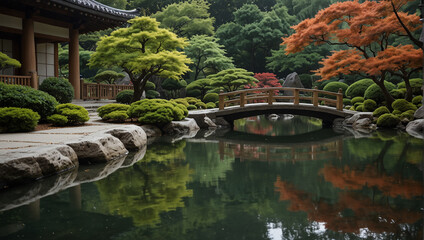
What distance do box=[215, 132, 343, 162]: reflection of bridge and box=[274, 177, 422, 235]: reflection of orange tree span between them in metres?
3.26

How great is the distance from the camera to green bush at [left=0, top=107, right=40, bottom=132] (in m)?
8.38

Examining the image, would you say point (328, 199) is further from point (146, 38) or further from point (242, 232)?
point (146, 38)

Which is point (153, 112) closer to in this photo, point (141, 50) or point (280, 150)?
point (141, 50)

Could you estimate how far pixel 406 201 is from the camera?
15.3 feet

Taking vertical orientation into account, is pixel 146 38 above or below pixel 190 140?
above

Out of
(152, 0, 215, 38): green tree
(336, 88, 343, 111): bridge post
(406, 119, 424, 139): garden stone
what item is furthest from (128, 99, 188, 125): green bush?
(152, 0, 215, 38): green tree

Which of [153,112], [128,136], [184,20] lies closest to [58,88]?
[153,112]

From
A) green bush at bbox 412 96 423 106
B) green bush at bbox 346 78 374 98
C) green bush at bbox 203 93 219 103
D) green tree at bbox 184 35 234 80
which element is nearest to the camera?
green bush at bbox 412 96 423 106

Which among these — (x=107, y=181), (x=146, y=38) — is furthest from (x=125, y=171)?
(x=146, y=38)

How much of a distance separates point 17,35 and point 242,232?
44.9ft

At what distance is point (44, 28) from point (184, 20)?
596 inches

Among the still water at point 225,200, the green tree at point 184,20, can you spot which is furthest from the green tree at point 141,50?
the green tree at point 184,20

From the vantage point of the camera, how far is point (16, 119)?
8445 mm

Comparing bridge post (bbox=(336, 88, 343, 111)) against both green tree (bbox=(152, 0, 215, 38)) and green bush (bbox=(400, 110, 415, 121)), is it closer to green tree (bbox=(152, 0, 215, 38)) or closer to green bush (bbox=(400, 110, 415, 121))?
green bush (bbox=(400, 110, 415, 121))
